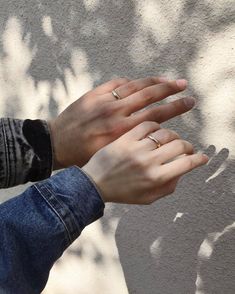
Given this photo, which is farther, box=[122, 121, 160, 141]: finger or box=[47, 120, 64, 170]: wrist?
box=[47, 120, 64, 170]: wrist

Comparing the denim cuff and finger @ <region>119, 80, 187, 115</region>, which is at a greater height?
finger @ <region>119, 80, 187, 115</region>

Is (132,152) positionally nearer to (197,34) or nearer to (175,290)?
(197,34)

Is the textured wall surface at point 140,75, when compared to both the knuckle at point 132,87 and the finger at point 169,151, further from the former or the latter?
the finger at point 169,151

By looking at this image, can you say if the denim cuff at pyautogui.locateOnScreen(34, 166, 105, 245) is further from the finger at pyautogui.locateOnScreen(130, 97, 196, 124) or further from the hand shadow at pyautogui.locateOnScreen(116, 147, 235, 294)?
the hand shadow at pyautogui.locateOnScreen(116, 147, 235, 294)

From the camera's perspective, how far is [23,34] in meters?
2.13

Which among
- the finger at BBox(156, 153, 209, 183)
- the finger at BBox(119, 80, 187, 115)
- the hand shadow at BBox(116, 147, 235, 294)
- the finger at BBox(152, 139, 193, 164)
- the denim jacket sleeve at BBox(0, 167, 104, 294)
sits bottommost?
the hand shadow at BBox(116, 147, 235, 294)

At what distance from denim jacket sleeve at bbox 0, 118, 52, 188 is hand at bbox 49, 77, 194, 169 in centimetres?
3

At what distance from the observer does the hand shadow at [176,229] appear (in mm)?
1652

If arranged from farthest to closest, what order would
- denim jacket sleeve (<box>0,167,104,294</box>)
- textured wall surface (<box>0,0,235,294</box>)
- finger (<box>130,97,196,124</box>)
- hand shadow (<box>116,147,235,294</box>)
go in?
1. hand shadow (<box>116,147,235,294</box>)
2. textured wall surface (<box>0,0,235,294</box>)
3. finger (<box>130,97,196,124</box>)
4. denim jacket sleeve (<box>0,167,104,294</box>)

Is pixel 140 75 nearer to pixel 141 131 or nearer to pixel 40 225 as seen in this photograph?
pixel 141 131

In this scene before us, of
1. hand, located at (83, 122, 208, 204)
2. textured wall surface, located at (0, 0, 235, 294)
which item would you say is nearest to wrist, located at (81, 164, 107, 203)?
hand, located at (83, 122, 208, 204)

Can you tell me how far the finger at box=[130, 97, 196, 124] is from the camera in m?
1.17

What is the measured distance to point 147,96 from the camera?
118 cm

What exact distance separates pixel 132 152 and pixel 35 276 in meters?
0.36
